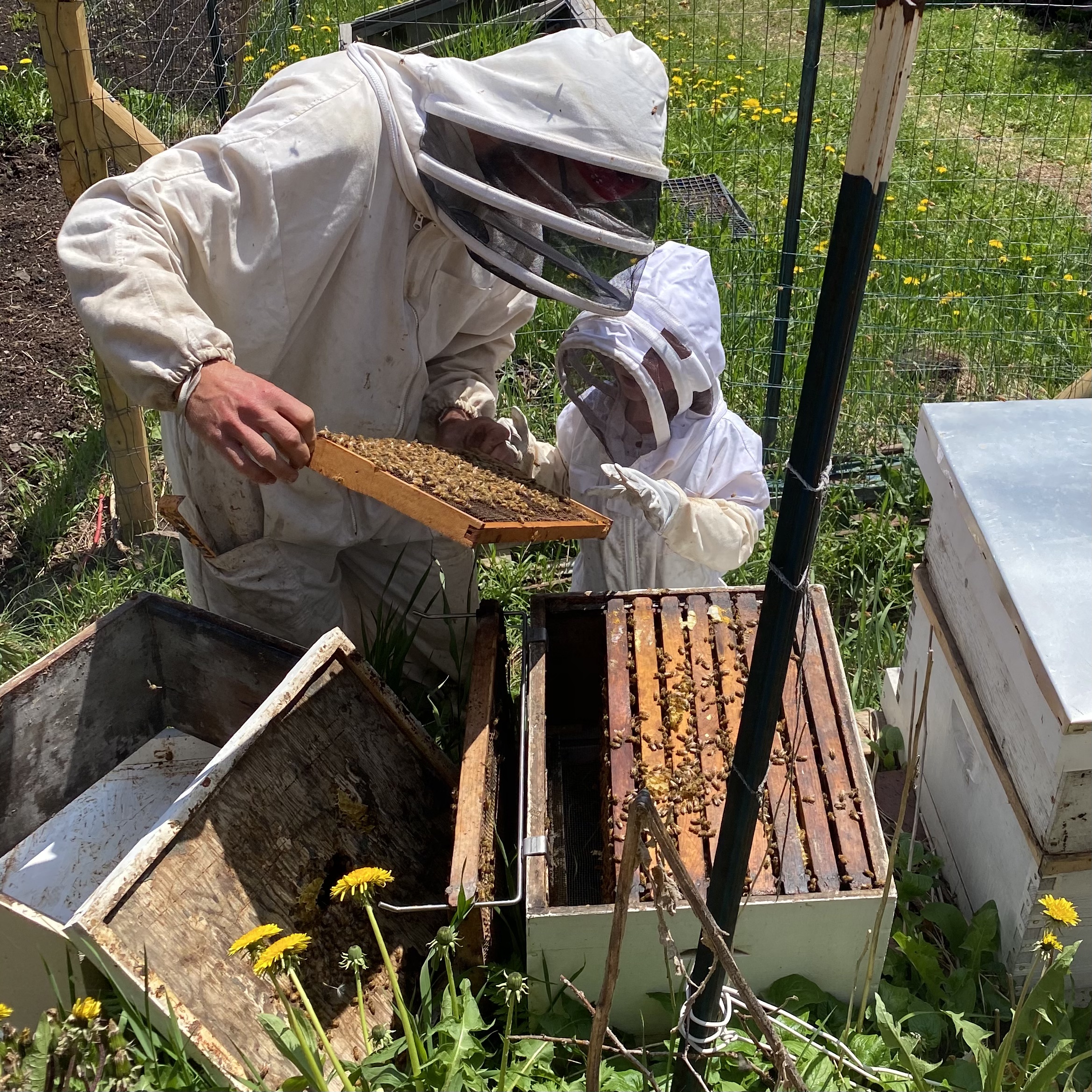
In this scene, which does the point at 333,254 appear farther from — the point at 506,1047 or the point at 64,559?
the point at 64,559

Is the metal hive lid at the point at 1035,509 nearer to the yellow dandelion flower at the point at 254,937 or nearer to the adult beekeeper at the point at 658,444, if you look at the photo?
the adult beekeeper at the point at 658,444

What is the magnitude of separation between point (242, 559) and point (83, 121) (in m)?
2.11

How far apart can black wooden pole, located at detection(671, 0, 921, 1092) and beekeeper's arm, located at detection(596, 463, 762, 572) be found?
1.33 metres

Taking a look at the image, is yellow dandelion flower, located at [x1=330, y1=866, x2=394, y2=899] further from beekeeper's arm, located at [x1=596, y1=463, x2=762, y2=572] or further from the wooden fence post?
the wooden fence post

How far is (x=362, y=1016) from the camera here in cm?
196

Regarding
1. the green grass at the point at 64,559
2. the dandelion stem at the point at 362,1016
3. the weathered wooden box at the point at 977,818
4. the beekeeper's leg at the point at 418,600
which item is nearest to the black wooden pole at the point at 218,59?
the green grass at the point at 64,559

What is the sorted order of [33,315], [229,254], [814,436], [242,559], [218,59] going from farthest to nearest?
[33,315] → [218,59] → [242,559] → [229,254] → [814,436]

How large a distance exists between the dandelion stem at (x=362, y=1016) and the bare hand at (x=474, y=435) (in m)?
1.69

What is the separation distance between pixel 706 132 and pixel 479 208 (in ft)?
17.3

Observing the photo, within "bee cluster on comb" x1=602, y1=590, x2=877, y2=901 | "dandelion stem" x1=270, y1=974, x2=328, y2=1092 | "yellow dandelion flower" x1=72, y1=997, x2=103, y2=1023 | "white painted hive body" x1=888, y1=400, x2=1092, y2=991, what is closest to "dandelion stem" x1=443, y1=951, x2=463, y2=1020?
"dandelion stem" x1=270, y1=974, x2=328, y2=1092

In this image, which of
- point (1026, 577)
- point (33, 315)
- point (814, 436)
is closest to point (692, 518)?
point (1026, 577)

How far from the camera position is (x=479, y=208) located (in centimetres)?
296

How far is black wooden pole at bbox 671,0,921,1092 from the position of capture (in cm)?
130

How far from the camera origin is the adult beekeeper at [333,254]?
2654 mm
